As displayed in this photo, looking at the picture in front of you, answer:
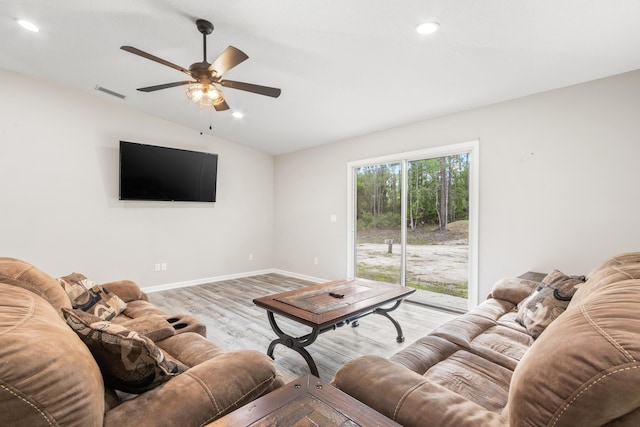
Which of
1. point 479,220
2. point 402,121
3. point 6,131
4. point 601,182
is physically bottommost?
point 479,220

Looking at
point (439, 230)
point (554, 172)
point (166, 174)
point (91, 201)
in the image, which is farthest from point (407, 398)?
point (91, 201)

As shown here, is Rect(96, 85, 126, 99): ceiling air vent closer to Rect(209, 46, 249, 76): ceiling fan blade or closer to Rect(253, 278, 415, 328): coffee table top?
Rect(209, 46, 249, 76): ceiling fan blade

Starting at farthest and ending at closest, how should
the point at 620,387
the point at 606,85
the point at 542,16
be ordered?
the point at 606,85 → the point at 542,16 → the point at 620,387

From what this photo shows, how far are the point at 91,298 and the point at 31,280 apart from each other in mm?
843

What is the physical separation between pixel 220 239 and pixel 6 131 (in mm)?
3289

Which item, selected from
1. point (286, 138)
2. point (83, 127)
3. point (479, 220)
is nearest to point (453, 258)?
point (479, 220)

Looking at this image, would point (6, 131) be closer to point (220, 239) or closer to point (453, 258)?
point (220, 239)

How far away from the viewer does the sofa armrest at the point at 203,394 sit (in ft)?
3.12

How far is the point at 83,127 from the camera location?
4.31 m

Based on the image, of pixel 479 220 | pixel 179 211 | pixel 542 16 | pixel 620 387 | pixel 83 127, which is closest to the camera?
pixel 620 387

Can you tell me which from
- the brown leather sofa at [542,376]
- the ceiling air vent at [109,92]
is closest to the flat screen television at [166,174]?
the ceiling air vent at [109,92]

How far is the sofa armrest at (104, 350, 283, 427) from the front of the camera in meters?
0.95

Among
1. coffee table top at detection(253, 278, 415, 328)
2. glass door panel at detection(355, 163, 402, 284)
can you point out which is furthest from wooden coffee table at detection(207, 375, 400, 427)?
glass door panel at detection(355, 163, 402, 284)

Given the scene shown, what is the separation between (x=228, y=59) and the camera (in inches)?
91.2
